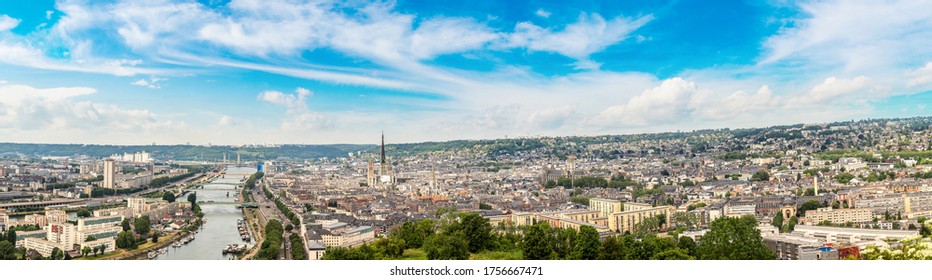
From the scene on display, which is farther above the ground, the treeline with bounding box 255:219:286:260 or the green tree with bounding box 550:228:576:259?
the green tree with bounding box 550:228:576:259

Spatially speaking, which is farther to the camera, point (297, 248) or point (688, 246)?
point (297, 248)

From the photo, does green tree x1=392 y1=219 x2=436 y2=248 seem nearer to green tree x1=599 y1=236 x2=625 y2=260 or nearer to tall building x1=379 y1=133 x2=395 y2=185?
green tree x1=599 y1=236 x2=625 y2=260

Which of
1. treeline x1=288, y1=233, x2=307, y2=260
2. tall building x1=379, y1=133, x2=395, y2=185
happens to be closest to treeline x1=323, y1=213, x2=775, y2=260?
treeline x1=288, y1=233, x2=307, y2=260

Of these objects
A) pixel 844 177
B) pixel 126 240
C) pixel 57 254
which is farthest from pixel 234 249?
pixel 844 177

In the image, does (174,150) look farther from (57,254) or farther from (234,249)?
(57,254)

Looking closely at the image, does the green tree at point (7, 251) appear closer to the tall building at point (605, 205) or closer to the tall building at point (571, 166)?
the tall building at point (605, 205)
